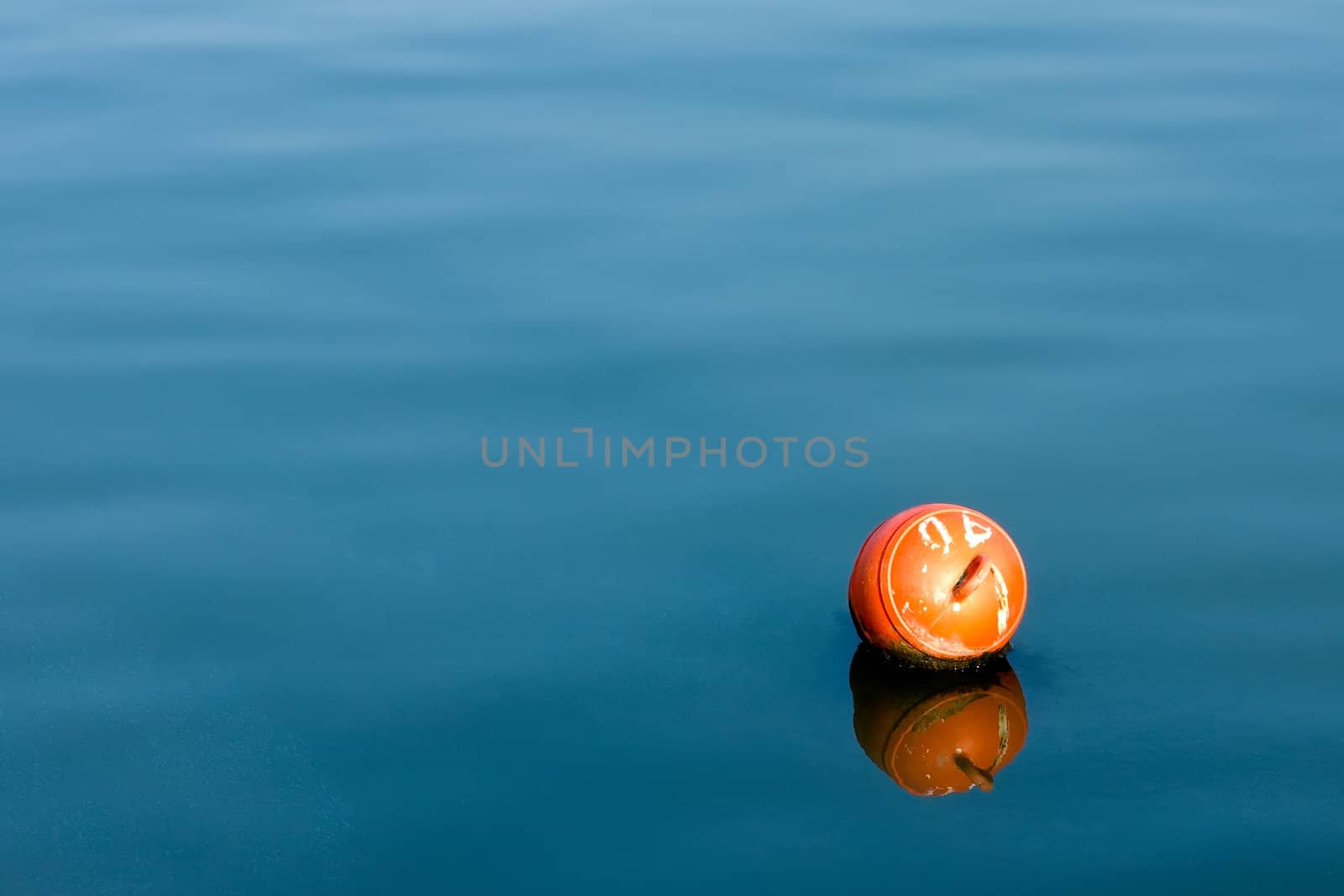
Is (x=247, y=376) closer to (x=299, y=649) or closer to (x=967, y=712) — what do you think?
(x=299, y=649)

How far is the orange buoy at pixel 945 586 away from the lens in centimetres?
722

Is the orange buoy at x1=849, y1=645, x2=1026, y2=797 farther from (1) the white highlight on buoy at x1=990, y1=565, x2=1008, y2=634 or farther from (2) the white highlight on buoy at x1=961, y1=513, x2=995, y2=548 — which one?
(2) the white highlight on buoy at x1=961, y1=513, x2=995, y2=548

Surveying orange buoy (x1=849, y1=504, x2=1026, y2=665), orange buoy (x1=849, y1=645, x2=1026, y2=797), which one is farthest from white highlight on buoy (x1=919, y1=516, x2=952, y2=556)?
orange buoy (x1=849, y1=645, x2=1026, y2=797)

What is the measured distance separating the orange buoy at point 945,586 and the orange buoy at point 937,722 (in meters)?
0.16

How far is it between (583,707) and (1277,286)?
20.4 ft

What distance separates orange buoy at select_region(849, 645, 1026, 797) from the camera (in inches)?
273

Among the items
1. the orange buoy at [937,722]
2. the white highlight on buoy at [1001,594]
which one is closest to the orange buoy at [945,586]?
the white highlight on buoy at [1001,594]

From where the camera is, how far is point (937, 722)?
7238mm

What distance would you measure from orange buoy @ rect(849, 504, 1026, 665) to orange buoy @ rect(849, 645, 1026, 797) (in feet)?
Result: 0.53

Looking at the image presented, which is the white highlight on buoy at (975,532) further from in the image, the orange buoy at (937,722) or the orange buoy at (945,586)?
the orange buoy at (937,722)

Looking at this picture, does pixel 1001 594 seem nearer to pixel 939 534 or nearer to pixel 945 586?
pixel 945 586

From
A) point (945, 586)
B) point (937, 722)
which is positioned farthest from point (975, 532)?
point (937, 722)

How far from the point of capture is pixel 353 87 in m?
15.2

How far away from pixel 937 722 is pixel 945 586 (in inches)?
22.8
